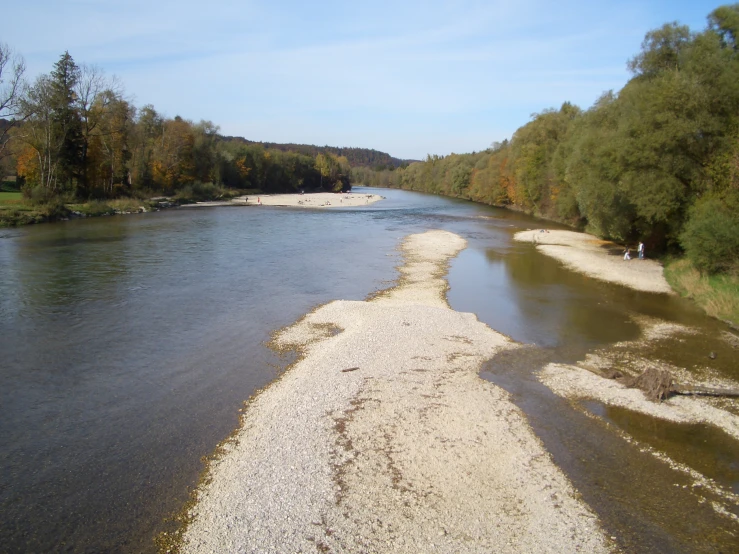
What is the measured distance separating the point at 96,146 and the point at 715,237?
6366 cm

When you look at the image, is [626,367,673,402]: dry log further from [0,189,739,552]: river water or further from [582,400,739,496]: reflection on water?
[0,189,739,552]: river water

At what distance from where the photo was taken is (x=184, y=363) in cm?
1533

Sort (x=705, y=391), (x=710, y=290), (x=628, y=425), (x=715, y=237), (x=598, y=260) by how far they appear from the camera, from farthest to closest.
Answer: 1. (x=598, y=260)
2. (x=710, y=290)
3. (x=715, y=237)
4. (x=705, y=391)
5. (x=628, y=425)

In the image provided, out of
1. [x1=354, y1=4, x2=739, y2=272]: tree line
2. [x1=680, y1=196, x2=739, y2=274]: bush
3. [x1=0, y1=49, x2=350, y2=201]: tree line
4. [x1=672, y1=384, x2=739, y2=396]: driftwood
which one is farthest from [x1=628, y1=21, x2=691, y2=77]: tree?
[x1=0, y1=49, x2=350, y2=201]: tree line

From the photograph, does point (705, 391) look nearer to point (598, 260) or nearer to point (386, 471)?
point (386, 471)

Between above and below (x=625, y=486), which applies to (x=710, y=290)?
above

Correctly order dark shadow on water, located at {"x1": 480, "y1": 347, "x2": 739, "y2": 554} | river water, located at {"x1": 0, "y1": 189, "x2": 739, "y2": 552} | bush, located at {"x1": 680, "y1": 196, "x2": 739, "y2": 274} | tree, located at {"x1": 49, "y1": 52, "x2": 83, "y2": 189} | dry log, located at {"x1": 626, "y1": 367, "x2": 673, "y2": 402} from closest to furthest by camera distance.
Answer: dark shadow on water, located at {"x1": 480, "y1": 347, "x2": 739, "y2": 554}, river water, located at {"x1": 0, "y1": 189, "x2": 739, "y2": 552}, dry log, located at {"x1": 626, "y1": 367, "x2": 673, "y2": 402}, bush, located at {"x1": 680, "y1": 196, "x2": 739, "y2": 274}, tree, located at {"x1": 49, "y1": 52, "x2": 83, "y2": 189}

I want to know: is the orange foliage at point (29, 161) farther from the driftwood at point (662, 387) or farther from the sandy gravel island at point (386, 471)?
the driftwood at point (662, 387)

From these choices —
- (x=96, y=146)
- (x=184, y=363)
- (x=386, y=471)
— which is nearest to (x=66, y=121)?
(x=96, y=146)

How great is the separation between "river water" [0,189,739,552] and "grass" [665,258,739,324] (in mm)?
827

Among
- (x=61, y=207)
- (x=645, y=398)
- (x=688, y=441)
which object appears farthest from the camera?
(x=61, y=207)

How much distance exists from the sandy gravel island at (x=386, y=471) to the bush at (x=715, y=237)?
14.0 meters

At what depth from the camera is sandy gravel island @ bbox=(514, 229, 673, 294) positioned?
2780cm

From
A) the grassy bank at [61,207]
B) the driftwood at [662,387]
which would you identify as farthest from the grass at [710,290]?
the grassy bank at [61,207]
